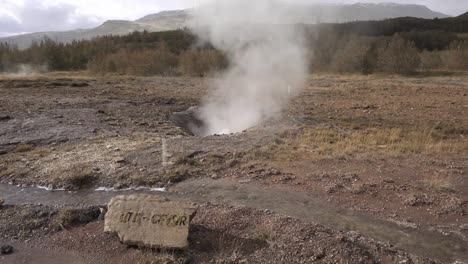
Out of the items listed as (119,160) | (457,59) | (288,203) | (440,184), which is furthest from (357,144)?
(457,59)

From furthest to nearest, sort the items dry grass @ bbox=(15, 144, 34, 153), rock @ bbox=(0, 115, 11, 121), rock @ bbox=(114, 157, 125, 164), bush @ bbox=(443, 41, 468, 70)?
bush @ bbox=(443, 41, 468, 70)
rock @ bbox=(0, 115, 11, 121)
dry grass @ bbox=(15, 144, 34, 153)
rock @ bbox=(114, 157, 125, 164)

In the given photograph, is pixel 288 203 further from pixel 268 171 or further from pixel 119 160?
pixel 119 160

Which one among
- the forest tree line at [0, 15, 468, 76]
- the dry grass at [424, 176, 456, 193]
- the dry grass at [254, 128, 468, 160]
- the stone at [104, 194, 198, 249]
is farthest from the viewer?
the forest tree line at [0, 15, 468, 76]

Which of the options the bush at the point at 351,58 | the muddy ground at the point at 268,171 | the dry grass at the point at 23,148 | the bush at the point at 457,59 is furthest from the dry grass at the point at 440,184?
the bush at the point at 457,59

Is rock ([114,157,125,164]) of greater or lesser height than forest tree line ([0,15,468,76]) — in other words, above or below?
below

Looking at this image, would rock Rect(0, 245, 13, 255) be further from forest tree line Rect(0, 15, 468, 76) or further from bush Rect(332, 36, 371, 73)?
bush Rect(332, 36, 371, 73)

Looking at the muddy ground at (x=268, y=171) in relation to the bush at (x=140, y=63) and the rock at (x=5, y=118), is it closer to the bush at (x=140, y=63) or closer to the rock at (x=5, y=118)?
the rock at (x=5, y=118)

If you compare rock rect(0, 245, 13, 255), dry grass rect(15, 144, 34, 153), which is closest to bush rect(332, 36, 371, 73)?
dry grass rect(15, 144, 34, 153)

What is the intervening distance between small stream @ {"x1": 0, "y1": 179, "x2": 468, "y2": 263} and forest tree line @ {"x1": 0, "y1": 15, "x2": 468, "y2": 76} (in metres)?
18.2

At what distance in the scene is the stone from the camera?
20.0 ft

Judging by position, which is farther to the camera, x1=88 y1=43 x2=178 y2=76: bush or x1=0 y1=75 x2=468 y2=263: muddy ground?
x1=88 y1=43 x2=178 y2=76: bush

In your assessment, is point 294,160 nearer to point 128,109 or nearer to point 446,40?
point 128,109

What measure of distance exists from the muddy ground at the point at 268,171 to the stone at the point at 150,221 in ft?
0.67

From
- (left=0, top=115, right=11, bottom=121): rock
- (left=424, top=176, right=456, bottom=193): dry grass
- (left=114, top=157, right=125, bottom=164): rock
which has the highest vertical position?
(left=0, top=115, right=11, bottom=121): rock
